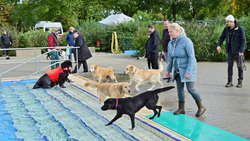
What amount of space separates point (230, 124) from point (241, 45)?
3705 mm

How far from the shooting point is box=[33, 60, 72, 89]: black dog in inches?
320

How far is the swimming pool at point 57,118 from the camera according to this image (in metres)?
4.59

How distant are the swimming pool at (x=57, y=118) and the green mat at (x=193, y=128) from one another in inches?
17.6

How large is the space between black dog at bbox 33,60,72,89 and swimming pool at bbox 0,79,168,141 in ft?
0.82

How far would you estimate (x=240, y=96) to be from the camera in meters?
7.12

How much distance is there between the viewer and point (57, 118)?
5590 mm

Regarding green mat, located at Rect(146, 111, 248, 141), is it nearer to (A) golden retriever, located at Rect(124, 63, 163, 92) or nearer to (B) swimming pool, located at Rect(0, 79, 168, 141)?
(B) swimming pool, located at Rect(0, 79, 168, 141)

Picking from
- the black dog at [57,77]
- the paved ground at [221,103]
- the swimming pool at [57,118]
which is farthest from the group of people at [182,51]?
the black dog at [57,77]

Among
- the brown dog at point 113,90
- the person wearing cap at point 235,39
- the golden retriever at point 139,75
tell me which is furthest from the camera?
the golden retriever at point 139,75

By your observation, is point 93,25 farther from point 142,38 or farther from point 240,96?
point 240,96

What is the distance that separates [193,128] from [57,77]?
198 inches

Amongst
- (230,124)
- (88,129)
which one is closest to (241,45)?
(230,124)

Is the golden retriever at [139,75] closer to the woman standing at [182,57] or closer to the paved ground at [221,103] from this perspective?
the paved ground at [221,103]

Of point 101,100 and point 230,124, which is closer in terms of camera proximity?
point 230,124
